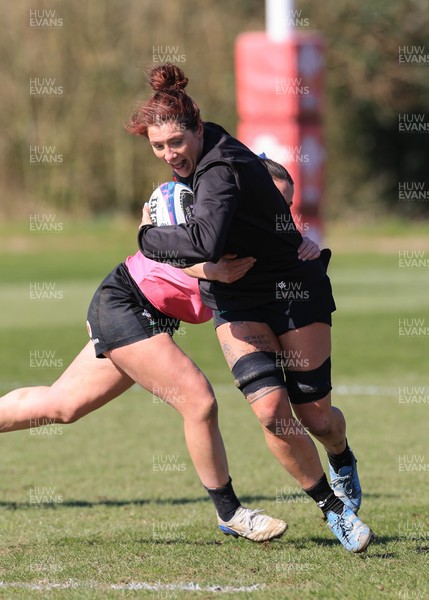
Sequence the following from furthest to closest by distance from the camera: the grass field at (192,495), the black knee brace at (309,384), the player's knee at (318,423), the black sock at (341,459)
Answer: the black sock at (341,459) < the player's knee at (318,423) < the black knee brace at (309,384) < the grass field at (192,495)

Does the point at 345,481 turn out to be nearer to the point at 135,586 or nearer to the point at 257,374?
the point at 257,374

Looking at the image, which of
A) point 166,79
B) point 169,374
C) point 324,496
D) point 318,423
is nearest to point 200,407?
point 169,374

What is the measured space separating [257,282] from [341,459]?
1.23 meters

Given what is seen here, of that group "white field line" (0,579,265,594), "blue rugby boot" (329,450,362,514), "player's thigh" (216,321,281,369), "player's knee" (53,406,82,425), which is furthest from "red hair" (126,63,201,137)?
"blue rugby boot" (329,450,362,514)

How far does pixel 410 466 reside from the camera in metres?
7.91

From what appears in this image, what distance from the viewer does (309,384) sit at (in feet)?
18.0

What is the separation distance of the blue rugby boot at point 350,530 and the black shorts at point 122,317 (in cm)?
120

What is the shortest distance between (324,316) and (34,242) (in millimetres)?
28438

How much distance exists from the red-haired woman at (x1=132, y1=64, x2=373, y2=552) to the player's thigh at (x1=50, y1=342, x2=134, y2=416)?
24.1 inches

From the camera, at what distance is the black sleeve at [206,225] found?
4.88 m

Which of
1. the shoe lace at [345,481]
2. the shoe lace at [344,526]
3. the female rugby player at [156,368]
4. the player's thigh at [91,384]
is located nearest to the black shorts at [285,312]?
the female rugby player at [156,368]

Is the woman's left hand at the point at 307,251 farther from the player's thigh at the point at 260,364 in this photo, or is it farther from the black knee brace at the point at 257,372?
the black knee brace at the point at 257,372

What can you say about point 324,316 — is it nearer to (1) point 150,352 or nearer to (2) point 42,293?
(1) point 150,352

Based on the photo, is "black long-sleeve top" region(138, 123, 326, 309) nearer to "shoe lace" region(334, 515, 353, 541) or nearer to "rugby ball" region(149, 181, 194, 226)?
"rugby ball" region(149, 181, 194, 226)
